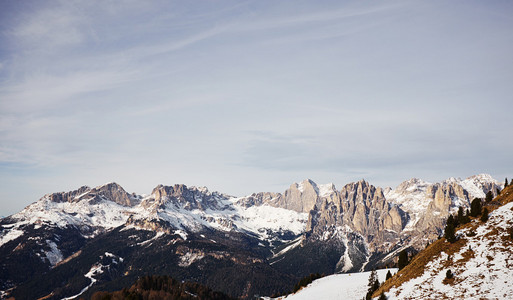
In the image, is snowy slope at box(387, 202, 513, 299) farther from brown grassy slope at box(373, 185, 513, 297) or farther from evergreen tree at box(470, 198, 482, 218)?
evergreen tree at box(470, 198, 482, 218)

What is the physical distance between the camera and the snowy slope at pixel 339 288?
4523 inches

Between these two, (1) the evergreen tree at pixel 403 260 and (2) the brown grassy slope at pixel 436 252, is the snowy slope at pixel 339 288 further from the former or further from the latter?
(2) the brown grassy slope at pixel 436 252

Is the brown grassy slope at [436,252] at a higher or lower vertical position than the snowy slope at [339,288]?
higher

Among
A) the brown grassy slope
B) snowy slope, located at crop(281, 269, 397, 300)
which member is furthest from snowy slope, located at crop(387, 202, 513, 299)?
snowy slope, located at crop(281, 269, 397, 300)

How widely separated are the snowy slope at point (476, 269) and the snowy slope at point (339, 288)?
32602mm

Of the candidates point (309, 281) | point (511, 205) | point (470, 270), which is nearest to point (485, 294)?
point (470, 270)

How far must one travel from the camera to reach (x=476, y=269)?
7269 cm

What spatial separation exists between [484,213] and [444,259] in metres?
15.2

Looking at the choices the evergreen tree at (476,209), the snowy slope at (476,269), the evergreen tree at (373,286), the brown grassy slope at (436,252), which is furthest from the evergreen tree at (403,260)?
the evergreen tree at (476,209)

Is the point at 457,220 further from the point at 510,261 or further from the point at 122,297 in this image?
the point at 122,297

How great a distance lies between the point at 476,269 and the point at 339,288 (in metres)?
58.2

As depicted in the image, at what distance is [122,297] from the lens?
7810 inches

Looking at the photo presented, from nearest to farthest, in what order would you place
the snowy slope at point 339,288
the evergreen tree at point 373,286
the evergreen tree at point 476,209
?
the evergreen tree at point 476,209 → the evergreen tree at point 373,286 → the snowy slope at point 339,288

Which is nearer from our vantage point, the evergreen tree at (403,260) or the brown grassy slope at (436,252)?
the brown grassy slope at (436,252)
